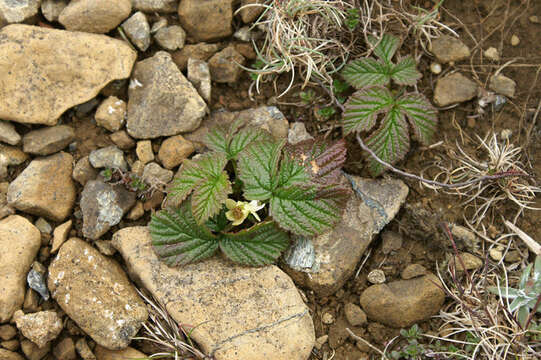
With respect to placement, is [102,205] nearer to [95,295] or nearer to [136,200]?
[136,200]

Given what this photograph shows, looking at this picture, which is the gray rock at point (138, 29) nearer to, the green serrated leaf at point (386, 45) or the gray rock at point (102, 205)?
the gray rock at point (102, 205)

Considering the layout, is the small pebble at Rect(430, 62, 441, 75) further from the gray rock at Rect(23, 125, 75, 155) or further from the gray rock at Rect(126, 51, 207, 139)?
the gray rock at Rect(23, 125, 75, 155)

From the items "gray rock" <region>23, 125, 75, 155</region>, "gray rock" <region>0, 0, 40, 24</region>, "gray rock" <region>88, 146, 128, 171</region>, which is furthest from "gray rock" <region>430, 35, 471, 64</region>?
"gray rock" <region>0, 0, 40, 24</region>

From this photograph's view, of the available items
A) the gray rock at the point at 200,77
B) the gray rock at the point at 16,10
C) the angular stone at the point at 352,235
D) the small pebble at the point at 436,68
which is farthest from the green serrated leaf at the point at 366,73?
the gray rock at the point at 16,10

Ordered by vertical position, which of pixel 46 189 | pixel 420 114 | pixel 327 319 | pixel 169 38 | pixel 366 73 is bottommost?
pixel 327 319

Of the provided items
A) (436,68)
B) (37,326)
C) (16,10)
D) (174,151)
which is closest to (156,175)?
(174,151)

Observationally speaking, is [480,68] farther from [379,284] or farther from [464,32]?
[379,284]

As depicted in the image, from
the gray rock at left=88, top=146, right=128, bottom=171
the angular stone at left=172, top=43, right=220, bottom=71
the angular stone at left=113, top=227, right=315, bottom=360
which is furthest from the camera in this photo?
the angular stone at left=172, top=43, right=220, bottom=71
